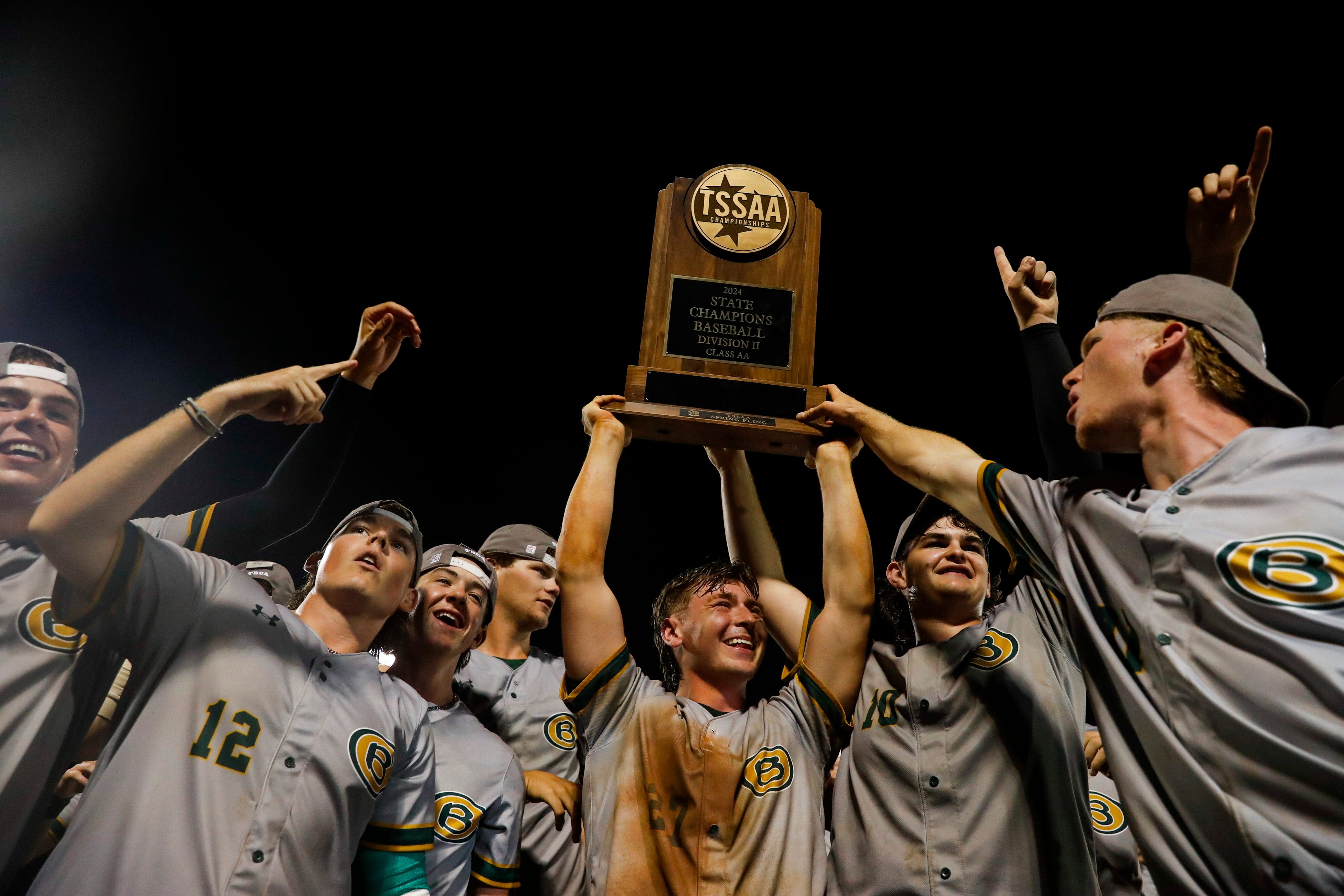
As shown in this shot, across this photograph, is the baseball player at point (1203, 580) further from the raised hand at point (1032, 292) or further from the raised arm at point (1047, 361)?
the raised hand at point (1032, 292)

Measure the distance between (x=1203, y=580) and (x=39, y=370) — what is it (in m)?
3.03

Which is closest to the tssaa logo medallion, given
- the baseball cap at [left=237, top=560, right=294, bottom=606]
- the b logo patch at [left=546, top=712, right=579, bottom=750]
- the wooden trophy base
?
the wooden trophy base

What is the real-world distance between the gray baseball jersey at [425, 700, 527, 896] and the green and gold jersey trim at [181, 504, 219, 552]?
0.91m

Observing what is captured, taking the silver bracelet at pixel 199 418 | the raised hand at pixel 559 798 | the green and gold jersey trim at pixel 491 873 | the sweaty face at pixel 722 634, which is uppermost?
the silver bracelet at pixel 199 418

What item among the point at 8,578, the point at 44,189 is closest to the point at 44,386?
the point at 8,578

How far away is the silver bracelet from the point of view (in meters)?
2.19

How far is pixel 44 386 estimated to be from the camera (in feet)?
8.20

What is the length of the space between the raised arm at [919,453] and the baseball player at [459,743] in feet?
4.84

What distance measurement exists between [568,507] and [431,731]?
0.87m

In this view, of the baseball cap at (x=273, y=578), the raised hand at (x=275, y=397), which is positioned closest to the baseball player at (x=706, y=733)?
the raised hand at (x=275, y=397)

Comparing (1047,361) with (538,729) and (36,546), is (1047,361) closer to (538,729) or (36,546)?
(538,729)

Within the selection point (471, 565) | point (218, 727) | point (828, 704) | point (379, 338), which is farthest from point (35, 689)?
point (828, 704)

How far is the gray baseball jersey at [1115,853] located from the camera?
307cm

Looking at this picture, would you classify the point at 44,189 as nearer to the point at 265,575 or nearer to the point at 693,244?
the point at 265,575
